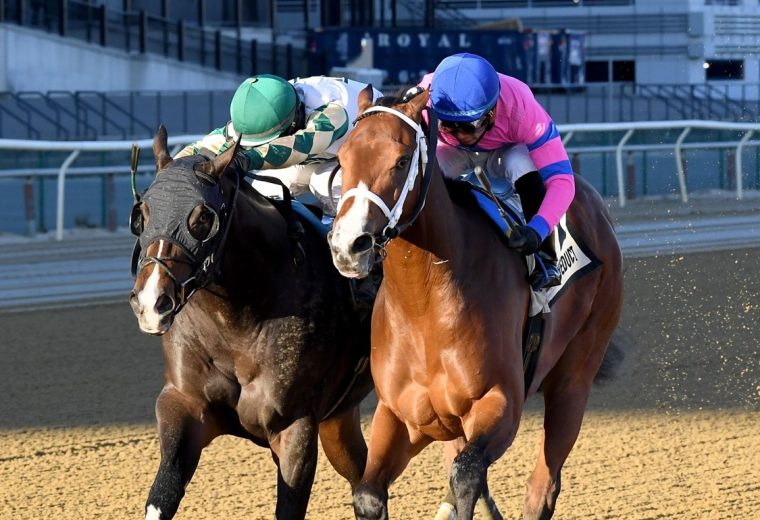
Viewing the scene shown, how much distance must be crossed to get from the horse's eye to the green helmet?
14.3 inches

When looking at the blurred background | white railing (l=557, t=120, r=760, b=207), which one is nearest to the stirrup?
the blurred background

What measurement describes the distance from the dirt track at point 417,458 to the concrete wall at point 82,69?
12452mm

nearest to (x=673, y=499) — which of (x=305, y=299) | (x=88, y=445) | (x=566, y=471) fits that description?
(x=566, y=471)

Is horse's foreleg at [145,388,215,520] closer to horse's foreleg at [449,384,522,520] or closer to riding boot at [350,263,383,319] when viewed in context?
riding boot at [350,263,383,319]

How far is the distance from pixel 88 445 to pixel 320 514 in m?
1.25

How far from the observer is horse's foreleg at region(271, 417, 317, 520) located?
11.6 feet

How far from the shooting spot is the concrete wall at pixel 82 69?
19719 mm

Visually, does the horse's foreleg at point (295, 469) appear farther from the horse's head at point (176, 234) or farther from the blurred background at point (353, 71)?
the blurred background at point (353, 71)

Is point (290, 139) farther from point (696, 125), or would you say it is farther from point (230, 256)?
point (696, 125)

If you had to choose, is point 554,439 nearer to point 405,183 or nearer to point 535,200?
point 535,200

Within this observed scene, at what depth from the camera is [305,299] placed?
Answer: 3.73m

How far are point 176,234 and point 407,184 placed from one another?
556mm

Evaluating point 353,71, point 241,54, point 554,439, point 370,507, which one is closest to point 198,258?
point 370,507

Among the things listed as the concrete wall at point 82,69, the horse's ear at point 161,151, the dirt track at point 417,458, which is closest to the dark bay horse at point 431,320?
the horse's ear at point 161,151
